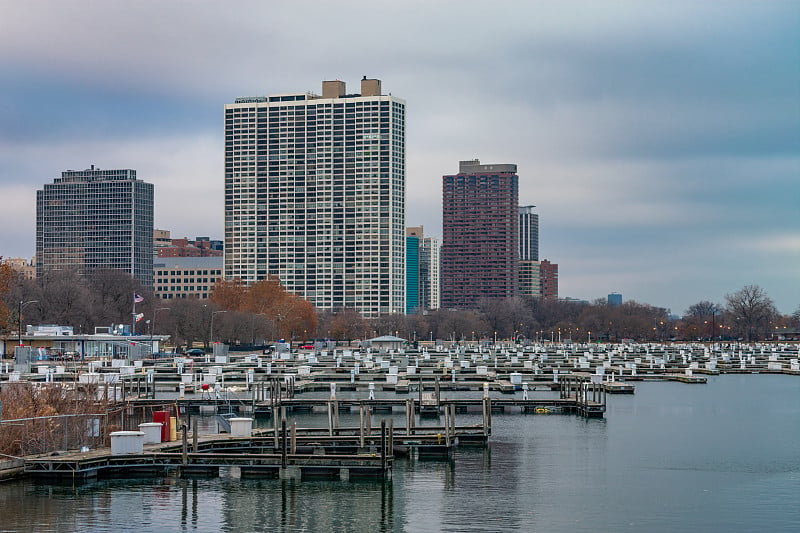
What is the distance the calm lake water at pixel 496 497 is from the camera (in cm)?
3478

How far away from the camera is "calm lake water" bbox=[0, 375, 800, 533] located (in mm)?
34781

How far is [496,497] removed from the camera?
3966cm

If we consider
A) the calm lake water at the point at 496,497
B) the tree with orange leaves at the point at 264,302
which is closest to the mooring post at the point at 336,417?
the calm lake water at the point at 496,497

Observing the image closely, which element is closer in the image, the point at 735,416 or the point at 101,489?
the point at 101,489

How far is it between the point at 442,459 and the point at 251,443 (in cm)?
815

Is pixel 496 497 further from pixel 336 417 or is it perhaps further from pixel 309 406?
pixel 309 406

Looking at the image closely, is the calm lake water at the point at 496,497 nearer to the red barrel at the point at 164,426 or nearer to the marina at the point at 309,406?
the marina at the point at 309,406

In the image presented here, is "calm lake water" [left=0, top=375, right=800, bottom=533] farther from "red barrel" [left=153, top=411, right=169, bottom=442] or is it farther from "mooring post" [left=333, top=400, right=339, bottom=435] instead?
"mooring post" [left=333, top=400, right=339, bottom=435]

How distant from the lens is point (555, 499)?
39656 mm

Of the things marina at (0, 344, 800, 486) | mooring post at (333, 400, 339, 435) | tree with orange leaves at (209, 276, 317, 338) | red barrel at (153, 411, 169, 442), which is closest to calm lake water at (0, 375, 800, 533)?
marina at (0, 344, 800, 486)

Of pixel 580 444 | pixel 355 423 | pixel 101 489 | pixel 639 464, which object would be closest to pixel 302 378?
pixel 355 423

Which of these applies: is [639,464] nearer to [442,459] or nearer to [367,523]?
[442,459]

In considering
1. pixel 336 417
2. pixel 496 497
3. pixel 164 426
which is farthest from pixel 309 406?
pixel 496 497

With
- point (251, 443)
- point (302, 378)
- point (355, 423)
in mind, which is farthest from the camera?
point (302, 378)
